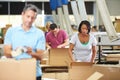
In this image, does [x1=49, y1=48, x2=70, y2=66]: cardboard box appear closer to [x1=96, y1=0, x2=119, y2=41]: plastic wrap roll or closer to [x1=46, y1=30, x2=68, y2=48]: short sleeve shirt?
[x1=46, y1=30, x2=68, y2=48]: short sleeve shirt

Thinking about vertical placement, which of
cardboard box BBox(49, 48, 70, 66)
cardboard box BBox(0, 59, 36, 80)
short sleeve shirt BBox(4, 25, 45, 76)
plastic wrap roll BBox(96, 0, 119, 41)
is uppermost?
plastic wrap roll BBox(96, 0, 119, 41)

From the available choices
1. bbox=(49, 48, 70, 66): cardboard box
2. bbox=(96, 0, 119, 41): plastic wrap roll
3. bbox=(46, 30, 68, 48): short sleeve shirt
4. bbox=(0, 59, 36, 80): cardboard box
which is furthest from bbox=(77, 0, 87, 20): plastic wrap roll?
bbox=(0, 59, 36, 80): cardboard box

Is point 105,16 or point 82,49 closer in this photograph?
point 105,16

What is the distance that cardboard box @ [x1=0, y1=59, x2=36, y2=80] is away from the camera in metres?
2.58

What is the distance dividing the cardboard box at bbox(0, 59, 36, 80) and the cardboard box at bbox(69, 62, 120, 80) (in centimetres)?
84

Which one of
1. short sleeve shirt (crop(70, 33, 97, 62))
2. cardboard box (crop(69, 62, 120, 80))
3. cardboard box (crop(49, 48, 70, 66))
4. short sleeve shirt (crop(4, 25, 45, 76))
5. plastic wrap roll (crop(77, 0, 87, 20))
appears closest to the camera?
short sleeve shirt (crop(4, 25, 45, 76))

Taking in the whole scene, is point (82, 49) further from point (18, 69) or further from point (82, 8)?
point (18, 69)

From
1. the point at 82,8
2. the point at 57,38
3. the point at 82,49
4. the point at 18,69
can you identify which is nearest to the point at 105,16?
the point at 82,49

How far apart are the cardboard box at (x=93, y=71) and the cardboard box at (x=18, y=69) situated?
32.9 inches

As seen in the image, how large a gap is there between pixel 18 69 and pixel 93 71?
1095 millimetres

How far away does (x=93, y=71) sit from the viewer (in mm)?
3488

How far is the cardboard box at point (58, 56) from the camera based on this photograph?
5.42m

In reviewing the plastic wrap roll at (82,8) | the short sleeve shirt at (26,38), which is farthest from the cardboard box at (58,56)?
the short sleeve shirt at (26,38)

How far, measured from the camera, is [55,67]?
5527 mm
